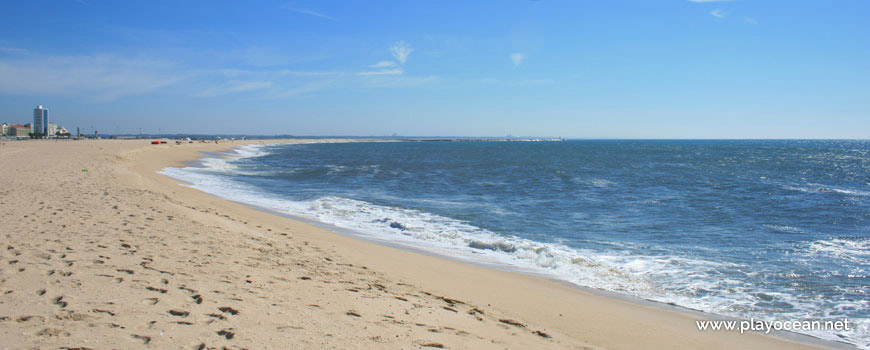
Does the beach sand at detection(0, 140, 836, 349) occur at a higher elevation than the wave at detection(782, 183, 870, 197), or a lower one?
lower

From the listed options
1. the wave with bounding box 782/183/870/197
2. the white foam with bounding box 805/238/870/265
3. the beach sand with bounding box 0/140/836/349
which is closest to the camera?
the beach sand with bounding box 0/140/836/349

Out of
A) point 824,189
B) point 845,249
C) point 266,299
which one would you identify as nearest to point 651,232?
point 845,249

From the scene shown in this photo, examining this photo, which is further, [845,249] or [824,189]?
[824,189]

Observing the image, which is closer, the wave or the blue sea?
the blue sea

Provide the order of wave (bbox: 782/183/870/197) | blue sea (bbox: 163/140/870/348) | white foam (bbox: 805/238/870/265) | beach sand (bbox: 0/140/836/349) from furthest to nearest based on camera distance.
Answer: wave (bbox: 782/183/870/197), white foam (bbox: 805/238/870/265), blue sea (bbox: 163/140/870/348), beach sand (bbox: 0/140/836/349)

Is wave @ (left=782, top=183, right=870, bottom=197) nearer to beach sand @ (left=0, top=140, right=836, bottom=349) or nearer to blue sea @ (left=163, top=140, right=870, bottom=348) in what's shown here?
blue sea @ (left=163, top=140, right=870, bottom=348)

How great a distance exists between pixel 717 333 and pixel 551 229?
7.67 meters

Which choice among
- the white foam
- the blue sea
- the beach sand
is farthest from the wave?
the beach sand

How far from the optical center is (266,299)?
547 centimetres

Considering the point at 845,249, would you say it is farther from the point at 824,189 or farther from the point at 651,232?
the point at 824,189

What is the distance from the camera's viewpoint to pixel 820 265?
33.0 feet

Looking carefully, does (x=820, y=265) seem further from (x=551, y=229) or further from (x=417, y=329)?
(x=417, y=329)

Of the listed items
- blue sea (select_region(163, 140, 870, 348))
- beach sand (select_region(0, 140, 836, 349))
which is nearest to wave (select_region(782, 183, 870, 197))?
blue sea (select_region(163, 140, 870, 348))

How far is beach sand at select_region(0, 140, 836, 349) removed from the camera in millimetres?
4348
